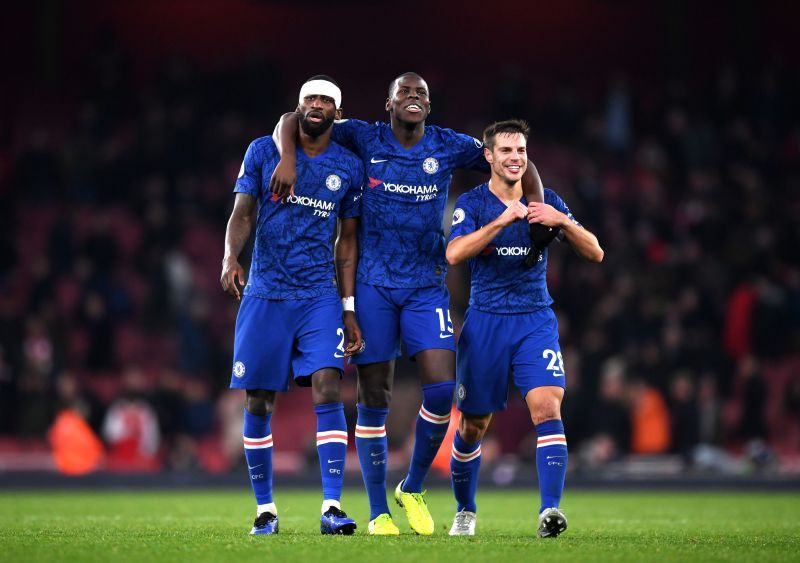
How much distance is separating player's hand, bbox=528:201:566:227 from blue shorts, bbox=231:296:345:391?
1.42 meters

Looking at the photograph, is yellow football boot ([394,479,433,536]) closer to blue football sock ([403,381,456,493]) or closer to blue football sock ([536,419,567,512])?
blue football sock ([403,381,456,493])

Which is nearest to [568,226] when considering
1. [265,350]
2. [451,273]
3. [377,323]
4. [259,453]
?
[377,323]

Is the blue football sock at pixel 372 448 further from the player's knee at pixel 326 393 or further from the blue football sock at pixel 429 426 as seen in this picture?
the player's knee at pixel 326 393

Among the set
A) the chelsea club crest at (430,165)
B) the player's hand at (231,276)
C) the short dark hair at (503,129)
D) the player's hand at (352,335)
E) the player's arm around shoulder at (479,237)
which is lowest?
the player's hand at (352,335)

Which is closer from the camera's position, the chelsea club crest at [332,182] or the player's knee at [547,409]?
the player's knee at [547,409]

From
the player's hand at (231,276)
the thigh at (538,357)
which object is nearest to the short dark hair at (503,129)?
the thigh at (538,357)

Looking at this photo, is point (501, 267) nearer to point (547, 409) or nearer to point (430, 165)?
point (430, 165)

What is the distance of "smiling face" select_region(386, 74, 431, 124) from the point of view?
894cm

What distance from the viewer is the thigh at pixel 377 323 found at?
8.91 m

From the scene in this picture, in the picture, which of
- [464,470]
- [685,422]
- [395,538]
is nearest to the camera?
[395,538]

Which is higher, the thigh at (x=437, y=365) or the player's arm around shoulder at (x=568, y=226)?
the player's arm around shoulder at (x=568, y=226)

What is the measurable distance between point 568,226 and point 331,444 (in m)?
2.10

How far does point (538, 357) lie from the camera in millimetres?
8703

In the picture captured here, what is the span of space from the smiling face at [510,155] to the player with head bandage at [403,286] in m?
0.19
